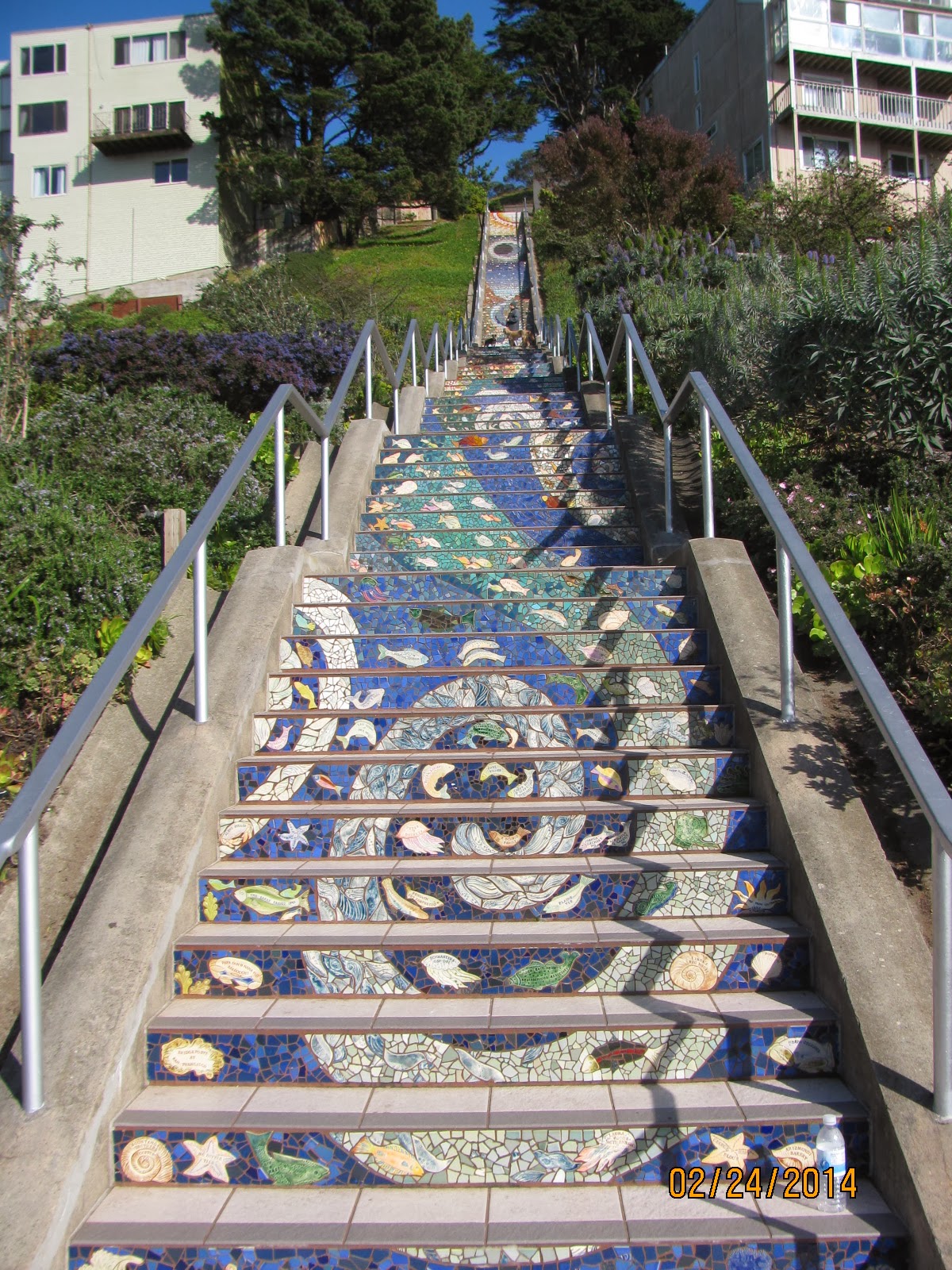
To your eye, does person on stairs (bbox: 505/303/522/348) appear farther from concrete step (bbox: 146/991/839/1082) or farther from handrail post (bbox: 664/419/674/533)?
concrete step (bbox: 146/991/839/1082)

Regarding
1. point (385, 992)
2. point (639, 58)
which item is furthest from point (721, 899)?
point (639, 58)

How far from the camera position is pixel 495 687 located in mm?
4133

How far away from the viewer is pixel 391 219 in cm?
3769

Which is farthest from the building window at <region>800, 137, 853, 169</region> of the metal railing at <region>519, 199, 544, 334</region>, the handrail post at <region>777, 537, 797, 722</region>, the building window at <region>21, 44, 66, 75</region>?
the handrail post at <region>777, 537, 797, 722</region>

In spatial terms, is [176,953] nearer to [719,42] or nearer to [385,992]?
[385,992]

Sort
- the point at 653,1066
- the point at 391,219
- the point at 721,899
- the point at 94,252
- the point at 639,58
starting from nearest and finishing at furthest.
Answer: the point at 653,1066 < the point at 721,899 < the point at 94,252 < the point at 391,219 < the point at 639,58

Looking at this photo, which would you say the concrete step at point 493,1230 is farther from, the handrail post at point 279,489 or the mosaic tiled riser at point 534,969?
the handrail post at point 279,489

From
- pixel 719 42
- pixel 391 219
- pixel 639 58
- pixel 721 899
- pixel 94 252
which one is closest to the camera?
pixel 721 899

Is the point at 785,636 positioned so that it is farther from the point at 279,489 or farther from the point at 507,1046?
the point at 279,489

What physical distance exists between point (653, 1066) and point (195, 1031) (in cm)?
134

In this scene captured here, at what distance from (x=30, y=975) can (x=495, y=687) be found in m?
2.23

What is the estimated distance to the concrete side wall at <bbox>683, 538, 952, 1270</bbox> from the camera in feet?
7.43

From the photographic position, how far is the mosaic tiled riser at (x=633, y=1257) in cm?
222

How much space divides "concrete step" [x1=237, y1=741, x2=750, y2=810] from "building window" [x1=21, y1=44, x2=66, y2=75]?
34954 mm
